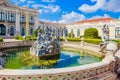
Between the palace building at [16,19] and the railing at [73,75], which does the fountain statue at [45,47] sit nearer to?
the railing at [73,75]

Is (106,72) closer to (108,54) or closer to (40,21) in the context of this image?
(108,54)

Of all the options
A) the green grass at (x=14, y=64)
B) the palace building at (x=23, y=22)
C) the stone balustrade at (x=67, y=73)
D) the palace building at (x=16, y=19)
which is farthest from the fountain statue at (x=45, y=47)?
the palace building at (x=16, y=19)

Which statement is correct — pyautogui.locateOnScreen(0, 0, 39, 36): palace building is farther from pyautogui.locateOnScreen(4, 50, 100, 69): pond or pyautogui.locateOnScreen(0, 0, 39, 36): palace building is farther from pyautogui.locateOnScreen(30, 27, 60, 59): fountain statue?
pyautogui.locateOnScreen(4, 50, 100, 69): pond

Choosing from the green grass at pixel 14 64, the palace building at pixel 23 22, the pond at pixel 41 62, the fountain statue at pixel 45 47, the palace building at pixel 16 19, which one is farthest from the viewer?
the palace building at pixel 16 19

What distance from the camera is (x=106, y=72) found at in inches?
220

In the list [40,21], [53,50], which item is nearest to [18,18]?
[40,21]

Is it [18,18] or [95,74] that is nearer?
[95,74]

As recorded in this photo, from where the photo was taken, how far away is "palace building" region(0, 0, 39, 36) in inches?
1547

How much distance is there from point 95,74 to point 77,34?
1652 inches

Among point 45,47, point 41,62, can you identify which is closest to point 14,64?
point 41,62

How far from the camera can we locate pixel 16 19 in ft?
137

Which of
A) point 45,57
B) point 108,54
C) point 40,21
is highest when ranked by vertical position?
point 40,21

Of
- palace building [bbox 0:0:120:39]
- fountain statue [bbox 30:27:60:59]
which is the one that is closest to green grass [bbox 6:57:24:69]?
fountain statue [bbox 30:27:60:59]

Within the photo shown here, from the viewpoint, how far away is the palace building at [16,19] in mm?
39294
